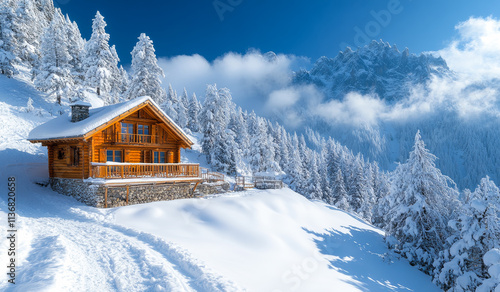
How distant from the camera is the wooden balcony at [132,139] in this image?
20594mm

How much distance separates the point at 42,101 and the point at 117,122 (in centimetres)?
2449

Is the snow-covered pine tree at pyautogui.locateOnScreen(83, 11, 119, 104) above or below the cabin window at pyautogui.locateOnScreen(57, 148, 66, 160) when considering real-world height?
above

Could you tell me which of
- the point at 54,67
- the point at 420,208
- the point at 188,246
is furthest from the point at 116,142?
the point at 54,67

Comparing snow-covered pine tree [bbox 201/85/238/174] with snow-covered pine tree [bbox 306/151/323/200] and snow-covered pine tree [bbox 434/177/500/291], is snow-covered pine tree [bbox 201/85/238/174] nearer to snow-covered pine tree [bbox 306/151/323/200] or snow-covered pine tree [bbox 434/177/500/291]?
snow-covered pine tree [bbox 306/151/323/200]

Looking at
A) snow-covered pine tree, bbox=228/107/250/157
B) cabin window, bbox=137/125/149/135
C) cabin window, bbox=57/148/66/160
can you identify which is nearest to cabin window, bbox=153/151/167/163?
cabin window, bbox=137/125/149/135

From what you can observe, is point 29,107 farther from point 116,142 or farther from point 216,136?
point 216,136

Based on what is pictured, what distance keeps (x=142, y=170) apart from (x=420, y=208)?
2060 cm

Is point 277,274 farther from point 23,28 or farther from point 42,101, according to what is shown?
point 23,28

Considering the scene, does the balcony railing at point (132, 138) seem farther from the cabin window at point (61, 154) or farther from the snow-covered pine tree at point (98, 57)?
the snow-covered pine tree at point (98, 57)

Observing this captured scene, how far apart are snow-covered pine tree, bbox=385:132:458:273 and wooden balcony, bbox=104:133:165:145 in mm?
20393

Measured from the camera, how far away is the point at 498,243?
14430 mm

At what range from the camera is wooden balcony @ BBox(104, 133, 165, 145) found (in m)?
20.6

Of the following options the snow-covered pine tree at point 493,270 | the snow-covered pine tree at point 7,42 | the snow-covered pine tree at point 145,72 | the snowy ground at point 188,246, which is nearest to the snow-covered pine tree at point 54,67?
the snow-covered pine tree at point 7,42

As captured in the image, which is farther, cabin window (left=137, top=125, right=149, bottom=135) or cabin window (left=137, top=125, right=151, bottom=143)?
cabin window (left=137, top=125, right=149, bottom=135)
